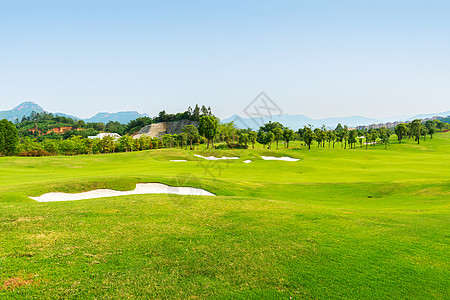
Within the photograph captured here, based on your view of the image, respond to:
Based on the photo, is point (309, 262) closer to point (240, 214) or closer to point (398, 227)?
point (240, 214)

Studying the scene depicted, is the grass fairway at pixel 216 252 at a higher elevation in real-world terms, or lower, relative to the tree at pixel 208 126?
lower

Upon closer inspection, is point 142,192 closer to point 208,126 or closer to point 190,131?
point 208,126

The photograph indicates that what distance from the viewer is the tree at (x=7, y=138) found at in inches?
2891

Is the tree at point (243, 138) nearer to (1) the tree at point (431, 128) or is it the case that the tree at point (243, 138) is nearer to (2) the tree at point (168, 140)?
(2) the tree at point (168, 140)

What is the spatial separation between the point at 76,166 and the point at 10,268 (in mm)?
46525

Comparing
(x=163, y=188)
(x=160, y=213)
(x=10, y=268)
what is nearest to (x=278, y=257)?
(x=160, y=213)

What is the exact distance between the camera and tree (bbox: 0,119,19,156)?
73438 mm

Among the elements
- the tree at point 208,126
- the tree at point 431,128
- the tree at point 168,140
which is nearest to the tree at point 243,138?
the tree at point 208,126

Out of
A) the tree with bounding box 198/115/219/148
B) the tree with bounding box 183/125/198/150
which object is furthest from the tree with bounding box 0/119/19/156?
the tree with bounding box 183/125/198/150

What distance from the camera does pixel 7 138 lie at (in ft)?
243

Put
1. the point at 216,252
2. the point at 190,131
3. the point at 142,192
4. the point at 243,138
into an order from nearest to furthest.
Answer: the point at 216,252 < the point at 142,192 < the point at 243,138 < the point at 190,131

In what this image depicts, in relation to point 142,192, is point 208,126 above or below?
above

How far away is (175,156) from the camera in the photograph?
65250mm

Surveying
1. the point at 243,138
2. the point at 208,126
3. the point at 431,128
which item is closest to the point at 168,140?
the point at 243,138
